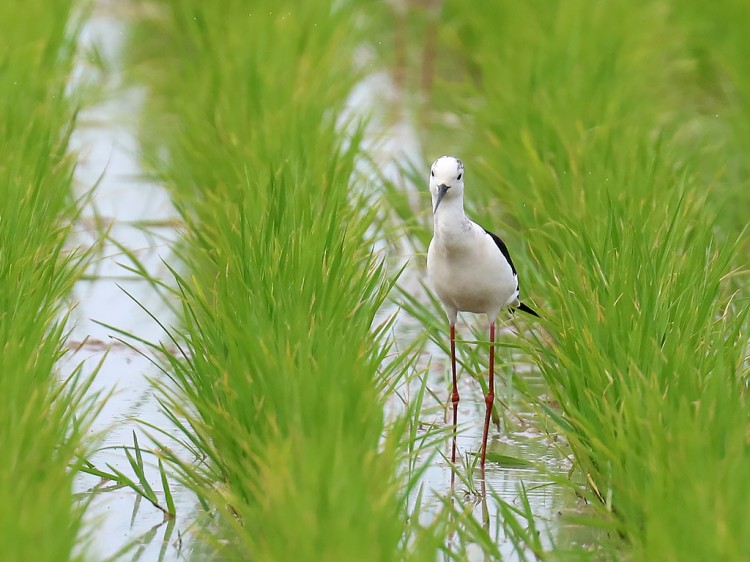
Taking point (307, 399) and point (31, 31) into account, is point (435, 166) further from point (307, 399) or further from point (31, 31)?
point (31, 31)

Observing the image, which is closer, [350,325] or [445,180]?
[350,325]

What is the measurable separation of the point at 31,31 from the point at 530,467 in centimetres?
332

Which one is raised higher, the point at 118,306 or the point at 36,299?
the point at 118,306

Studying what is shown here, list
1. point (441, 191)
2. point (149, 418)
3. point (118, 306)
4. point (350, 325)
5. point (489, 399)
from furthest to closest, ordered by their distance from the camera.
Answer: point (118, 306)
point (149, 418)
point (489, 399)
point (441, 191)
point (350, 325)

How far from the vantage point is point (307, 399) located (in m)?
3.29

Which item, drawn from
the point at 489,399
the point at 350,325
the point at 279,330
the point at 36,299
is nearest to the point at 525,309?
the point at 489,399

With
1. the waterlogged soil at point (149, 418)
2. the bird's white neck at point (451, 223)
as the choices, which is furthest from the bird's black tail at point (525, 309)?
the bird's white neck at point (451, 223)

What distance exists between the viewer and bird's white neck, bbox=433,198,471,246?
13.7 ft

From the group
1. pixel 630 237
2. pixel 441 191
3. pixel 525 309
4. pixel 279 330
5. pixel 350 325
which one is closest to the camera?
pixel 279 330

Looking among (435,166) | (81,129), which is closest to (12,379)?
(435,166)

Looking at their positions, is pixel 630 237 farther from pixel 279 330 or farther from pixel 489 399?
pixel 279 330

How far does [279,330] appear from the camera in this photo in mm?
3652

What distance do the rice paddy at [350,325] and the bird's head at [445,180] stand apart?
11.1 inches

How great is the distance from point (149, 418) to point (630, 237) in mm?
1455
